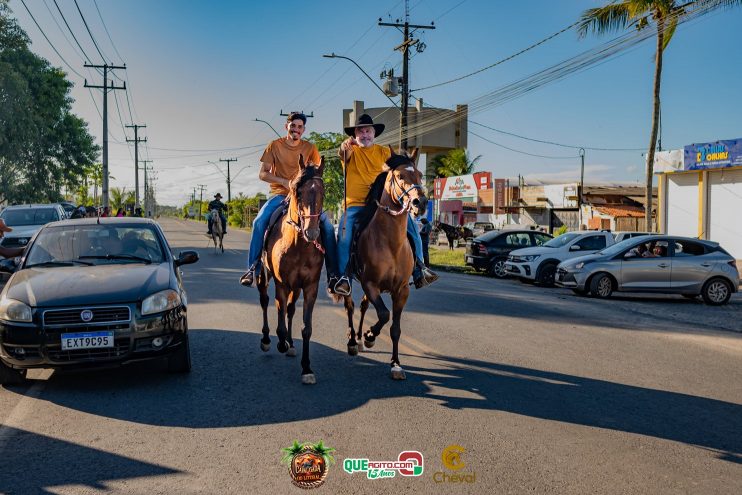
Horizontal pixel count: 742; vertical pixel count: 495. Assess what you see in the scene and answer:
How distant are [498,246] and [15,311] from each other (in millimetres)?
17250

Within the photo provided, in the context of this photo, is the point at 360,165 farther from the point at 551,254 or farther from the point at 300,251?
the point at 551,254

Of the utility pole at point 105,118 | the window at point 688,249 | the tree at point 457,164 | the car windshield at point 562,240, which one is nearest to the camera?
the window at point 688,249

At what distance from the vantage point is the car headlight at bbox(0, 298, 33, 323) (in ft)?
19.1

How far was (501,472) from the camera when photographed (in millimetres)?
4199

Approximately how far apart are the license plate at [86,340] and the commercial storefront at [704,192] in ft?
84.3

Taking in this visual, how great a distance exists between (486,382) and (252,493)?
326 centimetres

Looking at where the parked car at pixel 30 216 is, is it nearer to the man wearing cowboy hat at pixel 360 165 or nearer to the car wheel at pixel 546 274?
the man wearing cowboy hat at pixel 360 165

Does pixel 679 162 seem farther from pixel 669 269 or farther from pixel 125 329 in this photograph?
pixel 125 329

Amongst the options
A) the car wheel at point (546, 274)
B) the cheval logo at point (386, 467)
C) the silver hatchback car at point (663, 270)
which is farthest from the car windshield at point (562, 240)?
the cheval logo at point (386, 467)

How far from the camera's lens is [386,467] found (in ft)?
14.0

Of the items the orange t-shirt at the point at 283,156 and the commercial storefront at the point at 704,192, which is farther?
the commercial storefront at the point at 704,192

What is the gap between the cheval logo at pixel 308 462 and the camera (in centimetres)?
406

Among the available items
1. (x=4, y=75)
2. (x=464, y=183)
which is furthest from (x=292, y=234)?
(x=464, y=183)

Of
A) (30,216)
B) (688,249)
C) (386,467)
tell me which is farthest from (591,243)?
(30,216)
